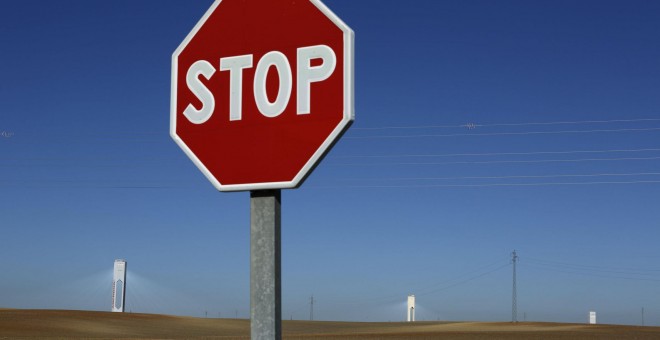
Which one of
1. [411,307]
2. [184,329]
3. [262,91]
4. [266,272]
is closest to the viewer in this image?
[266,272]

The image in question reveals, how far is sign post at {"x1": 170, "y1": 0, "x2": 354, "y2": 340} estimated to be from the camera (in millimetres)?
3105

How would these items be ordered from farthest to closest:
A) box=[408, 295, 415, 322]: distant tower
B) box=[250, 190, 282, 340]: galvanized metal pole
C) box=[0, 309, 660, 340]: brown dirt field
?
box=[408, 295, 415, 322]: distant tower < box=[0, 309, 660, 340]: brown dirt field < box=[250, 190, 282, 340]: galvanized metal pole

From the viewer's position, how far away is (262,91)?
3.20 m

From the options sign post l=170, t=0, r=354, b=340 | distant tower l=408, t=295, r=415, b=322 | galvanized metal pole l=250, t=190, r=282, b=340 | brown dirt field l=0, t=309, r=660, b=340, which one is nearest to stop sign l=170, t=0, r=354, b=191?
sign post l=170, t=0, r=354, b=340

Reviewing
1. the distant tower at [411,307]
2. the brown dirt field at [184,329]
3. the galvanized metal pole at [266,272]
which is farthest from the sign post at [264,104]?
the distant tower at [411,307]

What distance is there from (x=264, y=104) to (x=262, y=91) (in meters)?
0.05

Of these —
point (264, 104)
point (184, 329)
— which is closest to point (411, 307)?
point (184, 329)

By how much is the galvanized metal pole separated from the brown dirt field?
5016 cm

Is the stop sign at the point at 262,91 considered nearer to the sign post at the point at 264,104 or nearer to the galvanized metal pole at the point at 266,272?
the sign post at the point at 264,104

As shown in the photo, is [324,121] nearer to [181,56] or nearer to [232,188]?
[232,188]

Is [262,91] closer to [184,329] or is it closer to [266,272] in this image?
[266,272]

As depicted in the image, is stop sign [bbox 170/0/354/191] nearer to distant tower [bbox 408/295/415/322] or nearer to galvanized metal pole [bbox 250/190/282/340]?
galvanized metal pole [bbox 250/190/282/340]

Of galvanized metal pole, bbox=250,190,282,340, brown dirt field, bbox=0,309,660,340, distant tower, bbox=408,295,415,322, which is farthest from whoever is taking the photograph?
distant tower, bbox=408,295,415,322

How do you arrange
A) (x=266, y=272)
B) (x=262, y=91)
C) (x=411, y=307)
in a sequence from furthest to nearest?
(x=411, y=307) → (x=262, y=91) → (x=266, y=272)
